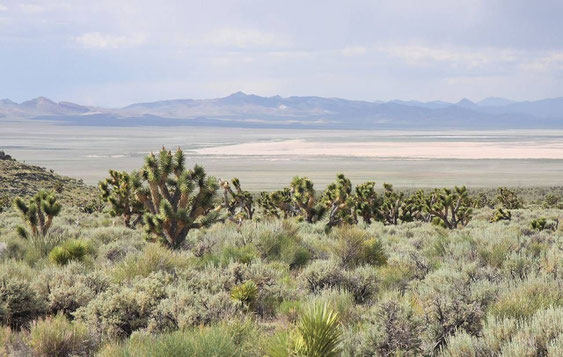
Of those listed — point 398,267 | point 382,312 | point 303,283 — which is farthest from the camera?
point 398,267

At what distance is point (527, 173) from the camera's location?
10288 cm

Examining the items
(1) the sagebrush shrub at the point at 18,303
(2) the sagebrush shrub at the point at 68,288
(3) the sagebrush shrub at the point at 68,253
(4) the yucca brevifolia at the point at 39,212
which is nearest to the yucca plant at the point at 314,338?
(2) the sagebrush shrub at the point at 68,288

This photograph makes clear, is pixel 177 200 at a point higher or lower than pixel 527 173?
higher

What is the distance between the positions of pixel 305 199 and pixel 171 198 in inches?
404

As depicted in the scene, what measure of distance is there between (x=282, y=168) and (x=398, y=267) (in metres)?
104

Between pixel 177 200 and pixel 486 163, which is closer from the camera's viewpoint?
pixel 177 200

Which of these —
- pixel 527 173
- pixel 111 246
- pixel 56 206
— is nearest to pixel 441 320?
pixel 111 246

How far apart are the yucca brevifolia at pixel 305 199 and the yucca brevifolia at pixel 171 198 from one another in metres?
8.80

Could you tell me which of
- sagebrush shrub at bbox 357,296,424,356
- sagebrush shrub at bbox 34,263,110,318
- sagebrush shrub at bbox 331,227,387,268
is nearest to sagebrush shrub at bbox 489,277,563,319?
sagebrush shrub at bbox 357,296,424,356

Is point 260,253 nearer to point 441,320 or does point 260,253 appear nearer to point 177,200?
point 177,200

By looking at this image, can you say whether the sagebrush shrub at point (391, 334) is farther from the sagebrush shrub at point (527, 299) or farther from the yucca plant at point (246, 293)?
the yucca plant at point (246, 293)

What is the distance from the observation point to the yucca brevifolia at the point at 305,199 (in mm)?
24219

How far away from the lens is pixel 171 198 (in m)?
15.5

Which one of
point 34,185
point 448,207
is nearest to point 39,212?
point 448,207
